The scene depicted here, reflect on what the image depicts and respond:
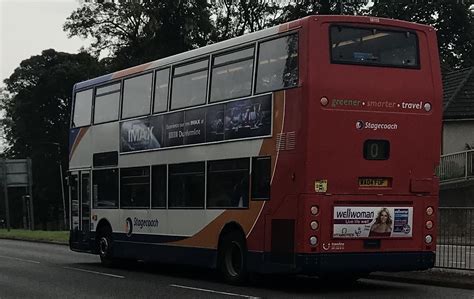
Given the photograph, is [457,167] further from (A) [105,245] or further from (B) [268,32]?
(B) [268,32]

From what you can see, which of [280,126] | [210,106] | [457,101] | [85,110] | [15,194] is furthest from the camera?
[15,194]

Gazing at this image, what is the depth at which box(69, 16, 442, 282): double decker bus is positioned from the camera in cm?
1211

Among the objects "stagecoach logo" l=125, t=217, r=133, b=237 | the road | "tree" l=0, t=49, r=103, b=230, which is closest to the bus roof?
"stagecoach logo" l=125, t=217, r=133, b=237

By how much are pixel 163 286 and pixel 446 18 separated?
42.7 m

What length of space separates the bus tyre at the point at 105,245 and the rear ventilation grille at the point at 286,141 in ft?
23.2

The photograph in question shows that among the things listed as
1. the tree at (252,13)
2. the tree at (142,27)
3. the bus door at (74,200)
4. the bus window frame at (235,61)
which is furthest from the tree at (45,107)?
the bus window frame at (235,61)

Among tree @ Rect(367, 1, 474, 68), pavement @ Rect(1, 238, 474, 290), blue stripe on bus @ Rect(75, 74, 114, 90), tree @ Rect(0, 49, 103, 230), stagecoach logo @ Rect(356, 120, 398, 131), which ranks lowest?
pavement @ Rect(1, 238, 474, 290)

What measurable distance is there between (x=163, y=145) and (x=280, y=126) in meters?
4.14

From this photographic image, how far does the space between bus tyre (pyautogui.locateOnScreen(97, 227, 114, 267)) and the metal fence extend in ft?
25.4

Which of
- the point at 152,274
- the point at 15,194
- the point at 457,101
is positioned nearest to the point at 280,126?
the point at 152,274

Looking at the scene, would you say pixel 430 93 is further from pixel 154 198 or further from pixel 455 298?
pixel 154 198

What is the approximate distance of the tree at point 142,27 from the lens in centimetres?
4675

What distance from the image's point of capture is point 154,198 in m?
16.3

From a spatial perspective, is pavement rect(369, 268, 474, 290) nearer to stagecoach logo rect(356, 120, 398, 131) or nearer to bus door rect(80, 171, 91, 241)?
stagecoach logo rect(356, 120, 398, 131)
